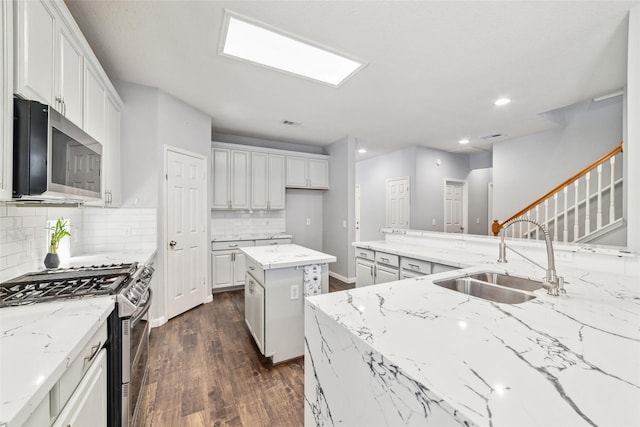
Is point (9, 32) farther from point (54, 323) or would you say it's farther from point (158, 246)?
point (158, 246)

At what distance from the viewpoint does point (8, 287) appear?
A: 4.40 feet

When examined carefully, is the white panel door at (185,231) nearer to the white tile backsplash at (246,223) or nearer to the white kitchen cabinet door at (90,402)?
the white tile backsplash at (246,223)

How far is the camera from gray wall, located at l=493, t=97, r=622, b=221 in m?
3.87

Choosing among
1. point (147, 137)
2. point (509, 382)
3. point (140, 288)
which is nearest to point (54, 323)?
point (140, 288)

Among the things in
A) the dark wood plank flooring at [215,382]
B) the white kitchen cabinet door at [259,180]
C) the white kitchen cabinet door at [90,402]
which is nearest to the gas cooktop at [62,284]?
the white kitchen cabinet door at [90,402]

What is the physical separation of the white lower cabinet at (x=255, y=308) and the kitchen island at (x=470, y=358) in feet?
3.89

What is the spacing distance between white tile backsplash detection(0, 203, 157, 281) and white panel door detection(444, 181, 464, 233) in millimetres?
5724

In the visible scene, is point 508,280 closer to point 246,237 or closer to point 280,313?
point 280,313

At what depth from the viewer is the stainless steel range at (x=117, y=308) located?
125 centimetres

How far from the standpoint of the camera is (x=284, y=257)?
7.82 feet

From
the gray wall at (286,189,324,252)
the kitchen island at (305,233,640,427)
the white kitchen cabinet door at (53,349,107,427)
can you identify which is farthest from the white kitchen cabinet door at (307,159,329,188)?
the white kitchen cabinet door at (53,349,107,427)

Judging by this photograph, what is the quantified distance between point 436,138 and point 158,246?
4859 mm

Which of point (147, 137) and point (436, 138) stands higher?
point (436, 138)

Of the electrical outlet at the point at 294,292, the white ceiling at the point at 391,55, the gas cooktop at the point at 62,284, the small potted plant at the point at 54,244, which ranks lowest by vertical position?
the electrical outlet at the point at 294,292
